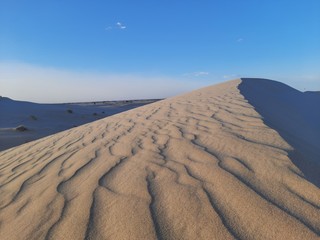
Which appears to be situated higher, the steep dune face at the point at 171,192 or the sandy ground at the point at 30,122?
the steep dune face at the point at 171,192

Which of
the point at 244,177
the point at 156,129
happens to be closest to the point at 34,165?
the point at 156,129

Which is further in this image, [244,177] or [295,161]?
[295,161]

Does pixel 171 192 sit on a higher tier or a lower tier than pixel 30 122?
higher

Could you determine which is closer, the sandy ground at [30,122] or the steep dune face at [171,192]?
the steep dune face at [171,192]

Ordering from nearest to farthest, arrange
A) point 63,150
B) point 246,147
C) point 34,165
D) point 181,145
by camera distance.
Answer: point 246,147, point 181,145, point 34,165, point 63,150

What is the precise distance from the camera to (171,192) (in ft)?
7.20

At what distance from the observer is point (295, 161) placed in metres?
2.49

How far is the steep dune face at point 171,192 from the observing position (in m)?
1.75

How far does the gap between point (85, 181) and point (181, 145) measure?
1.11 m

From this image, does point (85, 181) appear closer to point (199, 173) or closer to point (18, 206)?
point (18, 206)

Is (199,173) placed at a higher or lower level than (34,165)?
higher

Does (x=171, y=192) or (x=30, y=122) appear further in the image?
(x=30, y=122)

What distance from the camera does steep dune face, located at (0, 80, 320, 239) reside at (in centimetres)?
175

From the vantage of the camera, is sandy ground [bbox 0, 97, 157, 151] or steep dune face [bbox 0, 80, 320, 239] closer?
steep dune face [bbox 0, 80, 320, 239]
